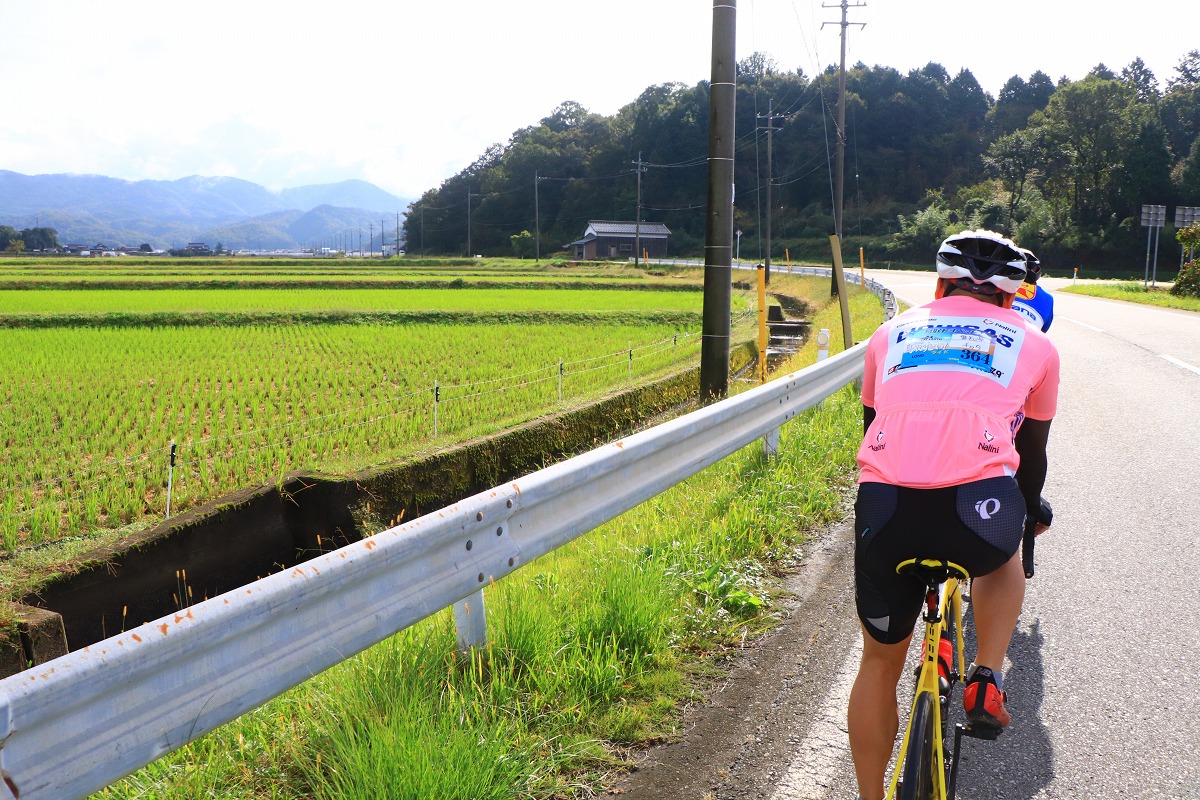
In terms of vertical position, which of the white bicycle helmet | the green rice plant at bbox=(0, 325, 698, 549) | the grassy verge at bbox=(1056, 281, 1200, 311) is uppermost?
the white bicycle helmet

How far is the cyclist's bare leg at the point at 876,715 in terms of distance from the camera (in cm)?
238

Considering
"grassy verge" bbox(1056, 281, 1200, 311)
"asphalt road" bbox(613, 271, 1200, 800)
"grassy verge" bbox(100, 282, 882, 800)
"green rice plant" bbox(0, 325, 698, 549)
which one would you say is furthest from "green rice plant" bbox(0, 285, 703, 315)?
"asphalt road" bbox(613, 271, 1200, 800)

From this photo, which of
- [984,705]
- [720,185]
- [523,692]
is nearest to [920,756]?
[984,705]

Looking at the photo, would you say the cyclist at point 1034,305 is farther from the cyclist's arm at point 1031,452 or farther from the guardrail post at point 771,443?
the guardrail post at point 771,443

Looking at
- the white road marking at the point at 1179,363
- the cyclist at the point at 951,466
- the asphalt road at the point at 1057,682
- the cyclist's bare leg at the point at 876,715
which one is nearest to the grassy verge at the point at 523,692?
the asphalt road at the point at 1057,682

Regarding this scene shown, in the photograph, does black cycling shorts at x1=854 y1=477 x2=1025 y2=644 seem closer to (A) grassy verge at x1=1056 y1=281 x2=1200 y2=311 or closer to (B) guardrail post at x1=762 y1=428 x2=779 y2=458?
(B) guardrail post at x1=762 y1=428 x2=779 y2=458

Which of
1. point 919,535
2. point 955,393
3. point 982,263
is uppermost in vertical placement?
point 982,263

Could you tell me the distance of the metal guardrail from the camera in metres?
1.71

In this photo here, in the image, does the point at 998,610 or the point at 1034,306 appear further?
the point at 1034,306

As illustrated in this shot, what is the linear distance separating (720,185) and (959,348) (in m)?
7.52

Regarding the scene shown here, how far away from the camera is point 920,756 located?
2.14m

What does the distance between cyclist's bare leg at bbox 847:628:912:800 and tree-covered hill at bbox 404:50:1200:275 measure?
70834mm

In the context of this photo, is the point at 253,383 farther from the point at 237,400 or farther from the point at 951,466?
the point at 951,466

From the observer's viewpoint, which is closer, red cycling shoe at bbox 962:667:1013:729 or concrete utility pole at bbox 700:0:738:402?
red cycling shoe at bbox 962:667:1013:729
